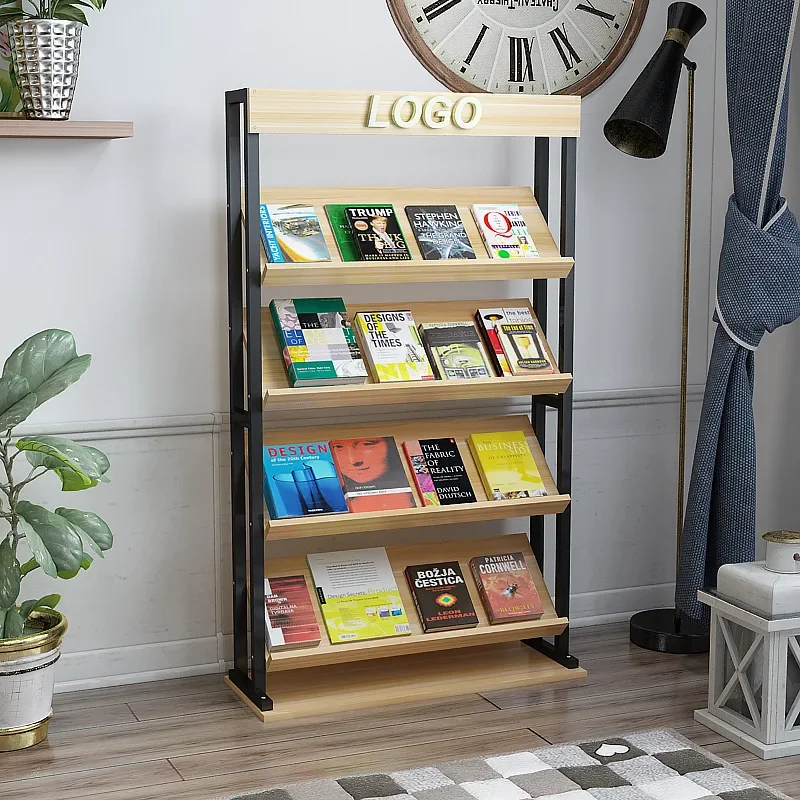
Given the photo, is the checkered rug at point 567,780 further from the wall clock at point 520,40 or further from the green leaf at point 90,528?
the wall clock at point 520,40

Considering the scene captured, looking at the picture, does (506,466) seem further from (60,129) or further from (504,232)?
(60,129)

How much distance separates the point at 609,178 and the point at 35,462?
187 cm

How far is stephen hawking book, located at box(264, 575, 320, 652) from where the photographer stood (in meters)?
2.93

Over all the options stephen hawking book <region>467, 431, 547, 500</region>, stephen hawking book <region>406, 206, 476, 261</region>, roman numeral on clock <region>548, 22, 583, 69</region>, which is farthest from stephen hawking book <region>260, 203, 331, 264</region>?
roman numeral on clock <region>548, 22, 583, 69</region>

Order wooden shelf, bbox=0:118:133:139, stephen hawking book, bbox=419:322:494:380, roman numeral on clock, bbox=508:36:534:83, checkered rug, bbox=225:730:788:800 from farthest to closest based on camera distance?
1. roman numeral on clock, bbox=508:36:534:83
2. stephen hawking book, bbox=419:322:494:380
3. wooden shelf, bbox=0:118:133:139
4. checkered rug, bbox=225:730:788:800

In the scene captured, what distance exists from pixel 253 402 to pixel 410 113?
2.68ft

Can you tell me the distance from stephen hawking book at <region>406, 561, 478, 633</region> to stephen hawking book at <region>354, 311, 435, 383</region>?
56 centimetres

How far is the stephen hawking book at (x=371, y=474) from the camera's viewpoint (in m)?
3.02

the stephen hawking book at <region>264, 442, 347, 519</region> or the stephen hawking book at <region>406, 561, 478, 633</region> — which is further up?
the stephen hawking book at <region>264, 442, 347, 519</region>

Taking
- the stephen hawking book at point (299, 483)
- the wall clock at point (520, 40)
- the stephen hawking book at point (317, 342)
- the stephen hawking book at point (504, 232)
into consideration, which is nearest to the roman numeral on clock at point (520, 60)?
the wall clock at point (520, 40)

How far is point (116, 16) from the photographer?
2.93m

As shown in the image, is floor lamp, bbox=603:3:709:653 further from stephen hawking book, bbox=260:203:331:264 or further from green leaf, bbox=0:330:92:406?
green leaf, bbox=0:330:92:406

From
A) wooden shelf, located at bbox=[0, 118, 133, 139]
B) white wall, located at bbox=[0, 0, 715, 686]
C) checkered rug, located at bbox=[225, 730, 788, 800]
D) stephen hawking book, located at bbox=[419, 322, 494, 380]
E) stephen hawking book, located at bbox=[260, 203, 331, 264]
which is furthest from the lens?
stephen hawking book, located at bbox=[419, 322, 494, 380]

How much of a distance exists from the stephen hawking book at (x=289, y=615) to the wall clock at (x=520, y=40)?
4.74ft
